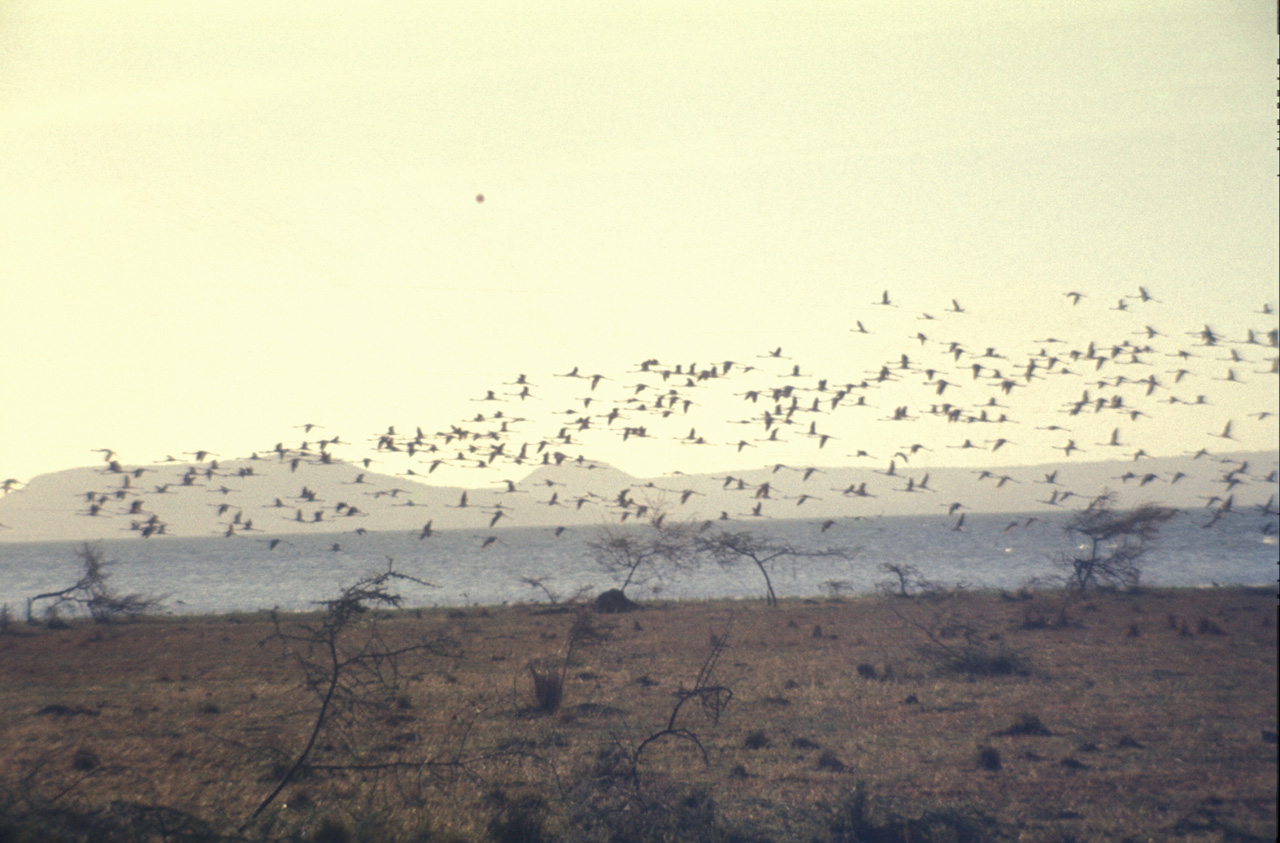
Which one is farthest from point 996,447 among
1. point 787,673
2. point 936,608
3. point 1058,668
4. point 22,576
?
point 22,576

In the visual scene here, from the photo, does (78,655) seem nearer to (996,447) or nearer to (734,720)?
(734,720)

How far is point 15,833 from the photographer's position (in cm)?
973

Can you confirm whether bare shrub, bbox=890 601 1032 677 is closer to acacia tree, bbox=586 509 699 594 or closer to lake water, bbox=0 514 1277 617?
acacia tree, bbox=586 509 699 594

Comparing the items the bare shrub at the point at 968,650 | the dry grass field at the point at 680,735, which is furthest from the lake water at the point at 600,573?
the dry grass field at the point at 680,735

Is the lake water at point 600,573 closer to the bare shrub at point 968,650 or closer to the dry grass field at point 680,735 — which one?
the bare shrub at point 968,650

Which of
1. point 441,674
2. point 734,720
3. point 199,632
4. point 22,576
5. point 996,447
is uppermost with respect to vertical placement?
point 996,447

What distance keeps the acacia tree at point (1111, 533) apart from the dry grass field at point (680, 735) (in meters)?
10.9

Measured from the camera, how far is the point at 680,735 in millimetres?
19156

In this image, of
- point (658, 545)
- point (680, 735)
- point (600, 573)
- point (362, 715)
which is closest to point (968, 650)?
point (680, 735)

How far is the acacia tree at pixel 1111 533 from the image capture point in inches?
1865

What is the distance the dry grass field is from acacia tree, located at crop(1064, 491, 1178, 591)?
10891mm

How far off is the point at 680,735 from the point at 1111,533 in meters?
40.0

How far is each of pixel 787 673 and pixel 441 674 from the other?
1114cm

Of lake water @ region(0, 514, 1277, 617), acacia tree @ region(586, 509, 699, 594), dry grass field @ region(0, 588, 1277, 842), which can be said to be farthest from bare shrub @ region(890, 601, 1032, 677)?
lake water @ region(0, 514, 1277, 617)
